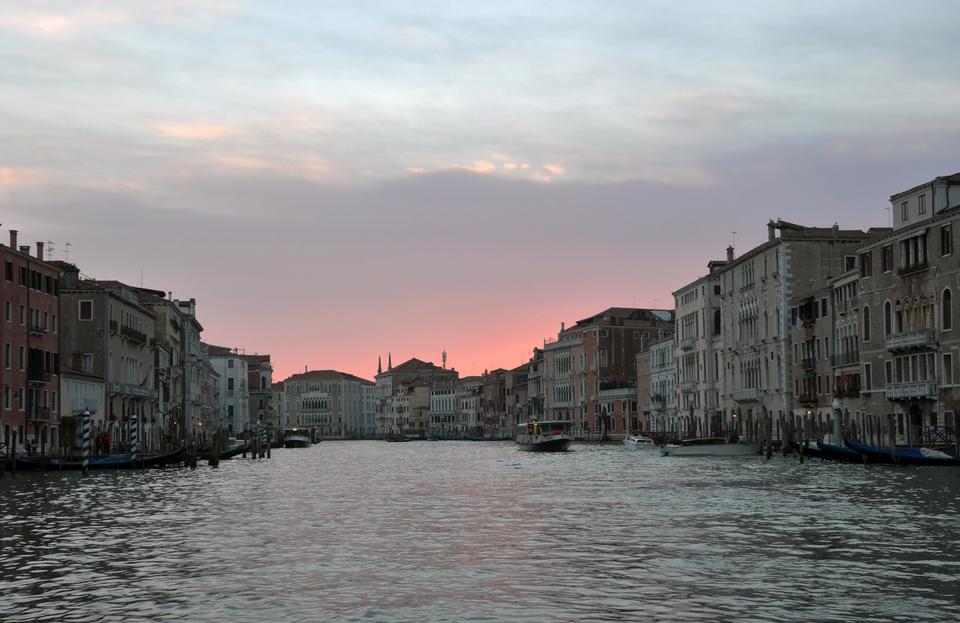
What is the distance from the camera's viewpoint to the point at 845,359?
59.0 meters

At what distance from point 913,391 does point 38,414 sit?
37107mm

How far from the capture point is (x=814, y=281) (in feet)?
218

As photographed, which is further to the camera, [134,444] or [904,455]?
[134,444]

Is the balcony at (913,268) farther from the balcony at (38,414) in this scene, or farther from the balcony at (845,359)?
the balcony at (38,414)

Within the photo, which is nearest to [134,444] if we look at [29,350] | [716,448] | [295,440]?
[29,350]

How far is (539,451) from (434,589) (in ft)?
224

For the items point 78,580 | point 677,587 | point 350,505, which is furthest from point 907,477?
point 78,580

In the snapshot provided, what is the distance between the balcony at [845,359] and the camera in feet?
189

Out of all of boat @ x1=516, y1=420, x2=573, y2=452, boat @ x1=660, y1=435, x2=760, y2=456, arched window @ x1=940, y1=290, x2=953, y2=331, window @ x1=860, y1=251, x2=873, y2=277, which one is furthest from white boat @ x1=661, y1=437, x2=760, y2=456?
boat @ x1=516, y1=420, x2=573, y2=452

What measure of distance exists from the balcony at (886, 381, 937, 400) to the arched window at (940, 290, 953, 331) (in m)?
2.31

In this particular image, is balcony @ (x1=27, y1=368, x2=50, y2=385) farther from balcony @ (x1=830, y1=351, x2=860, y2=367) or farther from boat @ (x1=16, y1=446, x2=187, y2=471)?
balcony @ (x1=830, y1=351, x2=860, y2=367)

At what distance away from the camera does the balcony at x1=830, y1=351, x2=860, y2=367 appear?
5759cm

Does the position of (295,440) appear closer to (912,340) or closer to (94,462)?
(94,462)

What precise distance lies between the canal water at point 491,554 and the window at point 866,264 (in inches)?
819
